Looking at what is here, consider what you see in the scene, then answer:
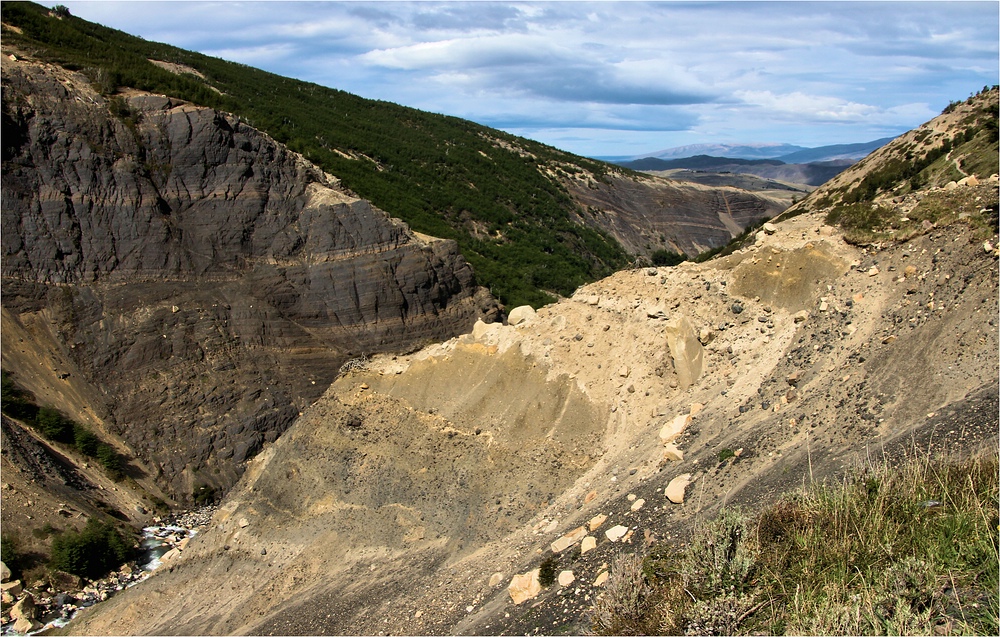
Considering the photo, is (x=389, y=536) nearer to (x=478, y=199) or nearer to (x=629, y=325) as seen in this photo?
(x=629, y=325)

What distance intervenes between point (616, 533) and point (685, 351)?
6.01 metres

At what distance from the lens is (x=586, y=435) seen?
60.0ft

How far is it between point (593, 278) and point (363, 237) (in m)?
21.8

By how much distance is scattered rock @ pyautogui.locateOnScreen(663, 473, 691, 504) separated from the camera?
14.1m

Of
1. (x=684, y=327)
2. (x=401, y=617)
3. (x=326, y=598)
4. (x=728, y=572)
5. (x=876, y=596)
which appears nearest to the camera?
(x=876, y=596)

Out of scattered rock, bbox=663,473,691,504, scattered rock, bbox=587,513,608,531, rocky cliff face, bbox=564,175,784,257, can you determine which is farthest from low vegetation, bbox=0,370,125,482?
rocky cliff face, bbox=564,175,784,257

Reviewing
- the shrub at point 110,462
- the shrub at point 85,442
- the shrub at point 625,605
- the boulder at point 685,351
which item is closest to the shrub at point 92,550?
the shrub at point 110,462

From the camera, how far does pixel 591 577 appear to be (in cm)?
1289

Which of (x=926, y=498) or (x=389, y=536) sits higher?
(x=926, y=498)

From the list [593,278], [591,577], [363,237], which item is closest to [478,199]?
[593,278]

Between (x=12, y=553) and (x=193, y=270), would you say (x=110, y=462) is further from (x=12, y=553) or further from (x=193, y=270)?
(x=193, y=270)

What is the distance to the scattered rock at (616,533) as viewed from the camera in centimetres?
1373

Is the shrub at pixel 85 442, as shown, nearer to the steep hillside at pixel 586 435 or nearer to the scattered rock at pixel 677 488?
the steep hillside at pixel 586 435

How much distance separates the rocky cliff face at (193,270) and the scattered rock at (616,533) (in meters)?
11.8
